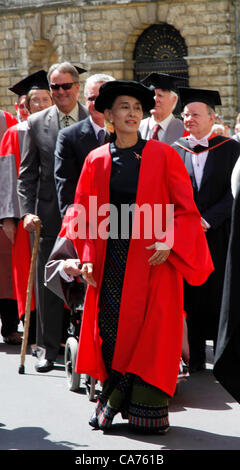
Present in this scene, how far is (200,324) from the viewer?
7.25 m

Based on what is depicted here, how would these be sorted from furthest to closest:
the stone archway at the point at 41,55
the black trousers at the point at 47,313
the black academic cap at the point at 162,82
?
the stone archway at the point at 41,55, the black academic cap at the point at 162,82, the black trousers at the point at 47,313

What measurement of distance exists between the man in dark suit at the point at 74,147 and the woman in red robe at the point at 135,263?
1216 mm

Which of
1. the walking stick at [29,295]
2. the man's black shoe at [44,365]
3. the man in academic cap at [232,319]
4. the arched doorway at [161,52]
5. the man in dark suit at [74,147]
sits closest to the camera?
the man in academic cap at [232,319]

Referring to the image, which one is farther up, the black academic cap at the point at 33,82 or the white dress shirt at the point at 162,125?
the black academic cap at the point at 33,82

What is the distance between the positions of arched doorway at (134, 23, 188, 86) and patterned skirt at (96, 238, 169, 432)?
1904 centimetres

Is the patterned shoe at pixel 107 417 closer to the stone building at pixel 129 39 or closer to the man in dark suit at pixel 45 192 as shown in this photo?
the man in dark suit at pixel 45 192

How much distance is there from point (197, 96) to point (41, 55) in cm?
2068

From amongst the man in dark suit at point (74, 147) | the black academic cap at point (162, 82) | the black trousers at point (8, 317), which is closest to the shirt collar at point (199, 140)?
the black academic cap at point (162, 82)

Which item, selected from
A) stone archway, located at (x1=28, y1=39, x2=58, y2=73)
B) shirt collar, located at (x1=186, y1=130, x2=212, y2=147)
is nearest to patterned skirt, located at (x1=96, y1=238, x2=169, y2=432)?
shirt collar, located at (x1=186, y1=130, x2=212, y2=147)

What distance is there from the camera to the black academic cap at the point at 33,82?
776cm

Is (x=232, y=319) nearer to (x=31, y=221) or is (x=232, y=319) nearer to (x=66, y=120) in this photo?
(x=31, y=221)

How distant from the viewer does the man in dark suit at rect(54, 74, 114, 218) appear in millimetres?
6711

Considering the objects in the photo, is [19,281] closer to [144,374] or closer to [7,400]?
[7,400]

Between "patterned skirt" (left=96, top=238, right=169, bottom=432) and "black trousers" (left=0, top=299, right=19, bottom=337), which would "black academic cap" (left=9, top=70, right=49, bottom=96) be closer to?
"black trousers" (left=0, top=299, right=19, bottom=337)
